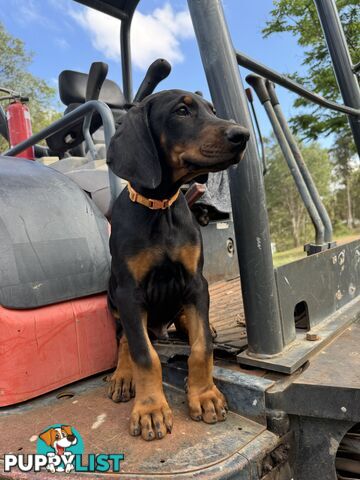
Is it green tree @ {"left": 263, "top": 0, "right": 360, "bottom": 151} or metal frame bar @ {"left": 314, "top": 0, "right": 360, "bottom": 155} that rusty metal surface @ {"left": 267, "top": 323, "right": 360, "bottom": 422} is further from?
green tree @ {"left": 263, "top": 0, "right": 360, "bottom": 151}

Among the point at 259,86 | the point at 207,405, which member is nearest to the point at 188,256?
the point at 207,405

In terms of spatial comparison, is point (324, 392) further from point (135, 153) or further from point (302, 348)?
point (135, 153)

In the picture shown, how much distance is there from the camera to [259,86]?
245 centimetres

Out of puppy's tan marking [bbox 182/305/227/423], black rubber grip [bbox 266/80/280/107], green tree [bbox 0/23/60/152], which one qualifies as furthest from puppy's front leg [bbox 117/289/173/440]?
green tree [bbox 0/23/60/152]

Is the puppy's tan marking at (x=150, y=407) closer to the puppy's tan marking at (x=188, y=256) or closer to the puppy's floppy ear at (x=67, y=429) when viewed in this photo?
the puppy's floppy ear at (x=67, y=429)

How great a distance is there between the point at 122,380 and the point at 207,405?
1.38 ft

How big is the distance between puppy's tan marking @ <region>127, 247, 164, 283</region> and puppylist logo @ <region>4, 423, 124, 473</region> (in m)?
0.61

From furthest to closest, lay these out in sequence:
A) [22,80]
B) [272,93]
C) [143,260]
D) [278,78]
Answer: [22,80]
[272,93]
[278,78]
[143,260]

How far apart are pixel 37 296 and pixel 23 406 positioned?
448 mm

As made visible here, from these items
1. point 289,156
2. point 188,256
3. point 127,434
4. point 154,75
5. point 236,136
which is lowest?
point 127,434

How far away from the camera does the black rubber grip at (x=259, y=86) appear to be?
7.98ft

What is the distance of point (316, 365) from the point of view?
1.43m

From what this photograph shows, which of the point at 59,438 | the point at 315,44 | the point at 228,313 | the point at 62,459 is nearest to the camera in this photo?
the point at 62,459

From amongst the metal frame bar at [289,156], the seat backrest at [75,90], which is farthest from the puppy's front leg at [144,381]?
the seat backrest at [75,90]
